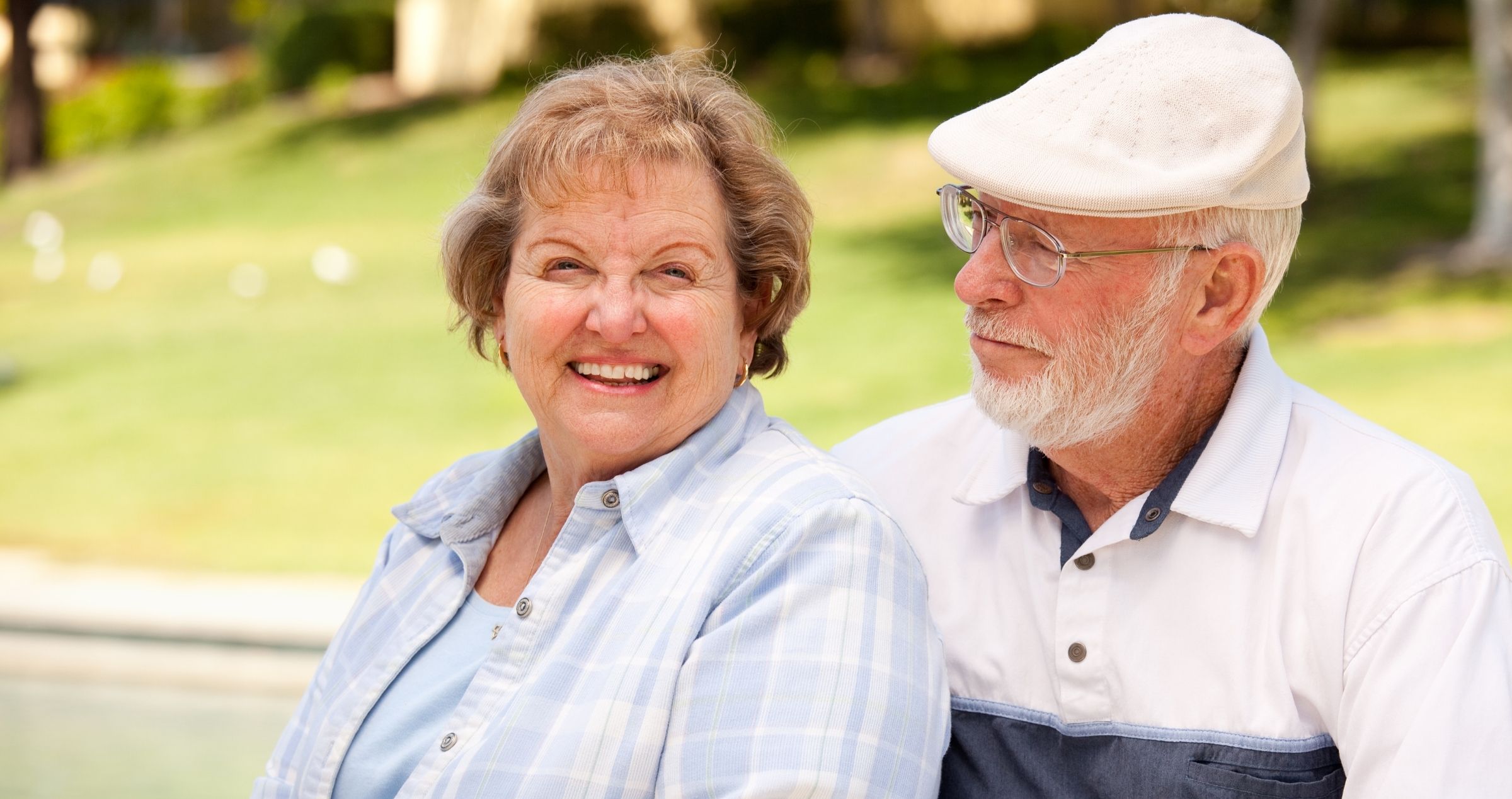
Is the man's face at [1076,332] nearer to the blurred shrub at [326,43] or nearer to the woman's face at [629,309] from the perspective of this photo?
→ the woman's face at [629,309]

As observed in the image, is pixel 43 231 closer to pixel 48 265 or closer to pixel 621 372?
pixel 48 265

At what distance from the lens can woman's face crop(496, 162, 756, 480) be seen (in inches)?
82.7

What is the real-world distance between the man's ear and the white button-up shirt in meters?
0.07

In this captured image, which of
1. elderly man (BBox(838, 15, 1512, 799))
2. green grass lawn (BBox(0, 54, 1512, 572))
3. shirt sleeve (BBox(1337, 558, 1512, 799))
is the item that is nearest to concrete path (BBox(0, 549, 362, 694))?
green grass lawn (BBox(0, 54, 1512, 572))

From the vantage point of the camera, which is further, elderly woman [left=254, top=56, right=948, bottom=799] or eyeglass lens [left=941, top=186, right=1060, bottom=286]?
eyeglass lens [left=941, top=186, right=1060, bottom=286]

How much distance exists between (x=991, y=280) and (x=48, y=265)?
15.7 meters

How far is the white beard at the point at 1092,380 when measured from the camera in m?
2.13

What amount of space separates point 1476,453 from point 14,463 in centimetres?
833

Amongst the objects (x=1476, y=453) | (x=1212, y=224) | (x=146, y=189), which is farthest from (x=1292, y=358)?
(x=146, y=189)

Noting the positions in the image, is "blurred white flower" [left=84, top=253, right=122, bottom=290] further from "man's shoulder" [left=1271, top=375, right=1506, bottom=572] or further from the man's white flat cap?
"man's shoulder" [left=1271, top=375, right=1506, bottom=572]

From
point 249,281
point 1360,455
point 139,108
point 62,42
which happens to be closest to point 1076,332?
point 1360,455

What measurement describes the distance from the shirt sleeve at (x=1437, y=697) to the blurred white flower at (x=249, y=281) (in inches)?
524

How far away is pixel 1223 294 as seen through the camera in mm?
2145

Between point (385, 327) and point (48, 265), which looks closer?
point (385, 327)
